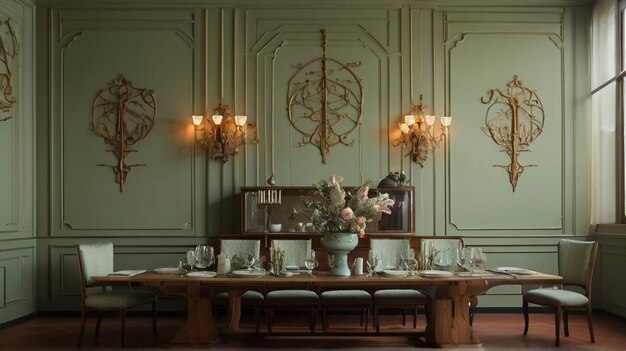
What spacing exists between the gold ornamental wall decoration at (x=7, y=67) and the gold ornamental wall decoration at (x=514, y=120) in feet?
16.2

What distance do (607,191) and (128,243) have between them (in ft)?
16.7

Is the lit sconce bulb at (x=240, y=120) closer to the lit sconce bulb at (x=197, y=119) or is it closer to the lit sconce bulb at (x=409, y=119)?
the lit sconce bulb at (x=197, y=119)

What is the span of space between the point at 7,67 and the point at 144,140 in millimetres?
1519

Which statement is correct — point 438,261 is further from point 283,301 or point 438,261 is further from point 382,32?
point 382,32

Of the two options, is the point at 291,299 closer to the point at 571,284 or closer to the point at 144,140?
the point at 571,284

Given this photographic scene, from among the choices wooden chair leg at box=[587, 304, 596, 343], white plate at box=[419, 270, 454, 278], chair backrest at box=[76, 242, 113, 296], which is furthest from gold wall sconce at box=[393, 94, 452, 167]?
chair backrest at box=[76, 242, 113, 296]

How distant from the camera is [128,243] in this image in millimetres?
7020

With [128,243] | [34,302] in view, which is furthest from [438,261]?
[34,302]

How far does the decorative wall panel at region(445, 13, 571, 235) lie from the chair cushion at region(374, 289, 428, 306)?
5.11ft

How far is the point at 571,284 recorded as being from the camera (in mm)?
5785

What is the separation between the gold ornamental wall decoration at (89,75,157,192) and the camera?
7.09 metres

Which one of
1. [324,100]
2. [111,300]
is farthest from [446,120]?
[111,300]

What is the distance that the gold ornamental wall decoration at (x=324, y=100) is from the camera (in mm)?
7125

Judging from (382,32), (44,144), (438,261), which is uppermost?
(382,32)
